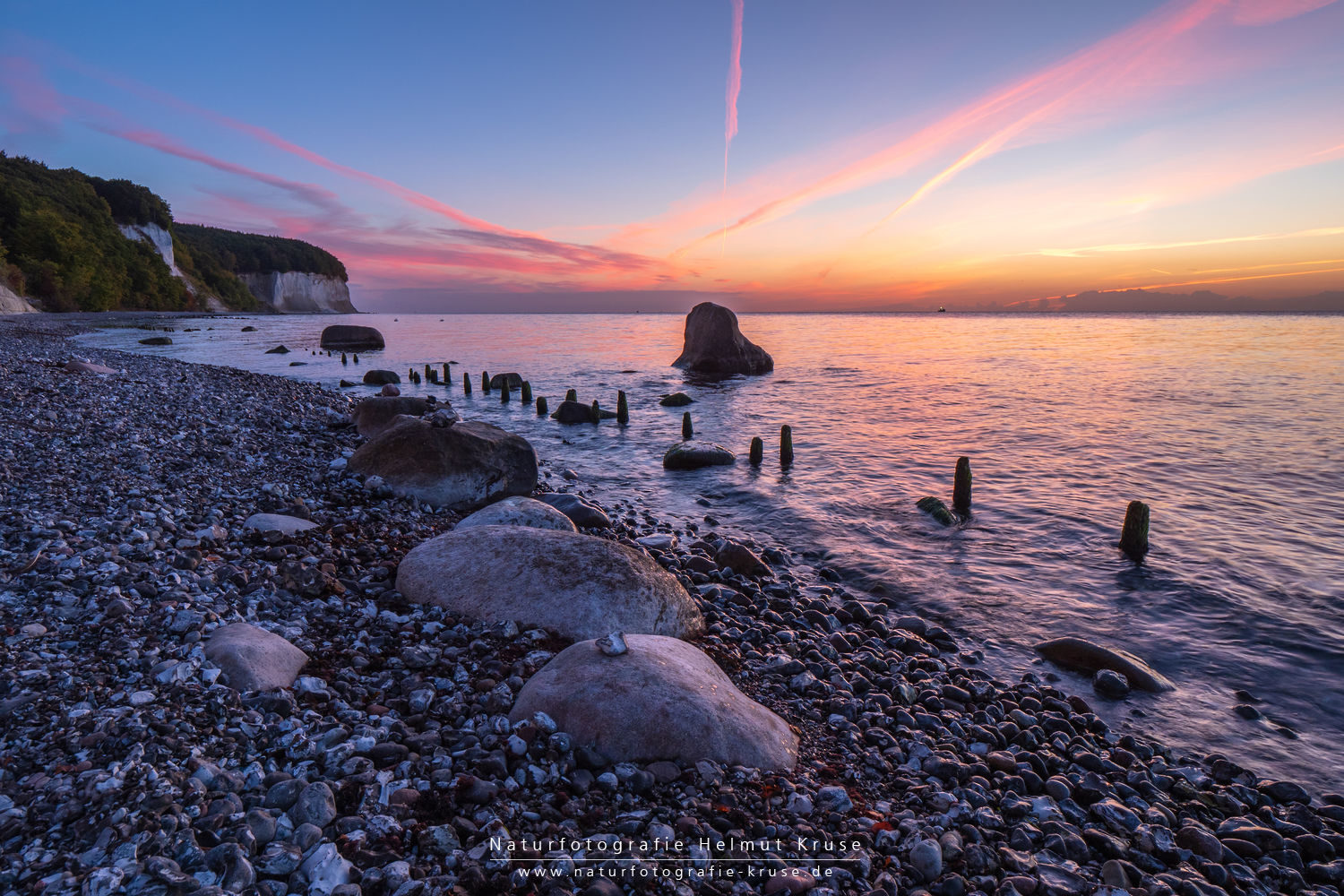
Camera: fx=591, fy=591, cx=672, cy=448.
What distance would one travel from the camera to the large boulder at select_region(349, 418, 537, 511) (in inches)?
373

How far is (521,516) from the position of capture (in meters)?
8.16

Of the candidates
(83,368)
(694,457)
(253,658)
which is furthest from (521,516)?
(83,368)

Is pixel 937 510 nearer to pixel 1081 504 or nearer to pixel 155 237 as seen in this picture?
pixel 1081 504

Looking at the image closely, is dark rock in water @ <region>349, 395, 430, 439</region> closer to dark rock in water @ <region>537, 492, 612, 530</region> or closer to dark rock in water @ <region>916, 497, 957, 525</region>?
dark rock in water @ <region>537, 492, 612, 530</region>

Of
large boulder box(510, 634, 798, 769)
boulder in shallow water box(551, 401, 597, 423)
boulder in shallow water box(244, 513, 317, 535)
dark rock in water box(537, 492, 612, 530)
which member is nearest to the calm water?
boulder in shallow water box(551, 401, 597, 423)

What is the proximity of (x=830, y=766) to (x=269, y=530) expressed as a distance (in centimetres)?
628

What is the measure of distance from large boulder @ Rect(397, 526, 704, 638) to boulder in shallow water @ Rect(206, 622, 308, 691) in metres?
1.55

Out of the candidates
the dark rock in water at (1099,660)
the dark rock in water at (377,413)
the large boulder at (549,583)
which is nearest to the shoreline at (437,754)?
the large boulder at (549,583)

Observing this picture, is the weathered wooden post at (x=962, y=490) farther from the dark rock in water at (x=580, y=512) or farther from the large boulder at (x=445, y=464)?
the large boulder at (x=445, y=464)

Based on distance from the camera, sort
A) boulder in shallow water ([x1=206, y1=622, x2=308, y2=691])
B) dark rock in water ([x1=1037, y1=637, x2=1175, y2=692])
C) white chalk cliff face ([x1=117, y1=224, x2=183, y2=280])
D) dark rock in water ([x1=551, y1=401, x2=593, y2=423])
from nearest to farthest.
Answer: boulder in shallow water ([x1=206, y1=622, x2=308, y2=691])
dark rock in water ([x1=1037, y1=637, x2=1175, y2=692])
dark rock in water ([x1=551, y1=401, x2=593, y2=423])
white chalk cliff face ([x1=117, y1=224, x2=183, y2=280])

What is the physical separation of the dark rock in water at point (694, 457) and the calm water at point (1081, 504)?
593 millimetres

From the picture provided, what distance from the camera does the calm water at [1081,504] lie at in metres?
6.93

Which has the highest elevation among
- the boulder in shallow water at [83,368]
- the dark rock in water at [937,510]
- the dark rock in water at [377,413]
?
the boulder in shallow water at [83,368]

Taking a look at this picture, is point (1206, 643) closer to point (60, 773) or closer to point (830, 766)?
point (830, 766)
